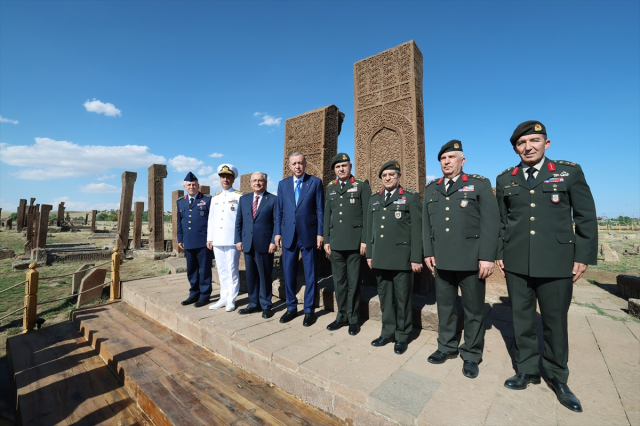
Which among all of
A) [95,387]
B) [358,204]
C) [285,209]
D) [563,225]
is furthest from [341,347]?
[95,387]

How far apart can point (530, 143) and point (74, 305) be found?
7.24 metres

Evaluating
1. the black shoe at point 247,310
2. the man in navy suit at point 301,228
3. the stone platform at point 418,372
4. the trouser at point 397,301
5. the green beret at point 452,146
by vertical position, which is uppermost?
the green beret at point 452,146

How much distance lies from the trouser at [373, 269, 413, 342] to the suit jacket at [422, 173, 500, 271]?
1.45ft

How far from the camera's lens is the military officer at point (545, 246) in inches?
77.5

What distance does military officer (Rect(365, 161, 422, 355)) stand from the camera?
105 inches

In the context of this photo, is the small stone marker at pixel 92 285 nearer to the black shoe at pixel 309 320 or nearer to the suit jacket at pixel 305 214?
the suit jacket at pixel 305 214

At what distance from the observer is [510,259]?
2.17 metres

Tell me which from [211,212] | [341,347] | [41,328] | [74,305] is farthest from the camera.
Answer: [74,305]

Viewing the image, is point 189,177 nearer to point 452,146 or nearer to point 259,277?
point 259,277

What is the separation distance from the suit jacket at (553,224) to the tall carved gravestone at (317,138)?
10.3 feet

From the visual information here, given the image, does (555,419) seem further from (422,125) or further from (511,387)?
(422,125)

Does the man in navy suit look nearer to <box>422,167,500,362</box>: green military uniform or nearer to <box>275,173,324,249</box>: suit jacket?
<box>275,173,324,249</box>: suit jacket

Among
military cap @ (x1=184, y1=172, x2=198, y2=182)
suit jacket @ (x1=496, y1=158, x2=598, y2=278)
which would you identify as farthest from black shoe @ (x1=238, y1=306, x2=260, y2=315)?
suit jacket @ (x1=496, y1=158, x2=598, y2=278)

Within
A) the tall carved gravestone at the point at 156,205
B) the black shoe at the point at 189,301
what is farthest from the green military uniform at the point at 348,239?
the tall carved gravestone at the point at 156,205
